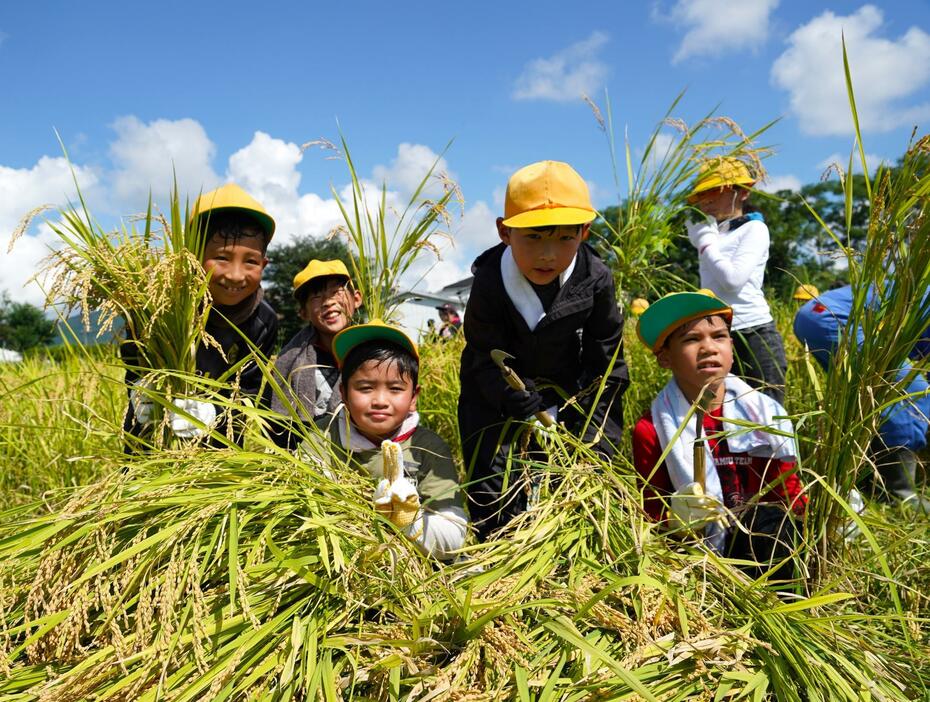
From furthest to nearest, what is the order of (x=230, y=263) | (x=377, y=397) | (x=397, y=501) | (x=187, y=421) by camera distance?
(x=230, y=263), (x=377, y=397), (x=187, y=421), (x=397, y=501)

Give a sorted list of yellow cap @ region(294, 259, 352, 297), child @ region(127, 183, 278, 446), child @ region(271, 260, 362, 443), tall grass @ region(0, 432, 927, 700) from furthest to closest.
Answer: yellow cap @ region(294, 259, 352, 297) → child @ region(271, 260, 362, 443) → child @ region(127, 183, 278, 446) → tall grass @ region(0, 432, 927, 700)

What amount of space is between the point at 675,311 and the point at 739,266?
3.31 ft

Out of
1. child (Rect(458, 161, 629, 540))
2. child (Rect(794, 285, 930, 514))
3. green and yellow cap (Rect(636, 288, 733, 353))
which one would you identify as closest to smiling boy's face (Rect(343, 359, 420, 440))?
child (Rect(458, 161, 629, 540))

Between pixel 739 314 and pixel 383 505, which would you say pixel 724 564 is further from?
pixel 739 314

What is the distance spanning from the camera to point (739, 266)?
9.37ft

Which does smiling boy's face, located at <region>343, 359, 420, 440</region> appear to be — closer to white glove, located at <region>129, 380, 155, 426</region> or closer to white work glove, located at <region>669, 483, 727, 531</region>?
white glove, located at <region>129, 380, 155, 426</region>

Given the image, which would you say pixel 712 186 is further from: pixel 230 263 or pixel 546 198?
pixel 230 263

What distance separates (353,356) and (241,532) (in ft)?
2.83

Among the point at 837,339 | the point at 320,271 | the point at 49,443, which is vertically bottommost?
the point at 49,443

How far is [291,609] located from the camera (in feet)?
3.99

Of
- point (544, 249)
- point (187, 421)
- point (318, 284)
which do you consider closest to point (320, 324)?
point (318, 284)

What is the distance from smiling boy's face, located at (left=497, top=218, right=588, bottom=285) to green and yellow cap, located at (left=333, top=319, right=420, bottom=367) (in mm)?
449

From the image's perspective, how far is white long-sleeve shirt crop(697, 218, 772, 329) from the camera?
286 centimetres

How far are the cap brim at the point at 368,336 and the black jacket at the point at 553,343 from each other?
243 mm
